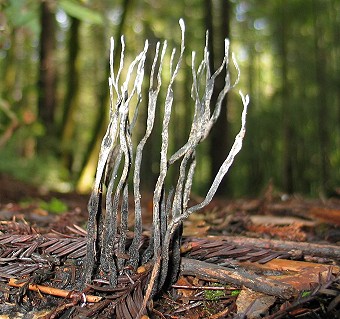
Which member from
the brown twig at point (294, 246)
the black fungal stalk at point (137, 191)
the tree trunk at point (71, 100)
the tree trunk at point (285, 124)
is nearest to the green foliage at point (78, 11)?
the black fungal stalk at point (137, 191)

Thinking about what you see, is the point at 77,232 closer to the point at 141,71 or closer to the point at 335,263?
the point at 141,71

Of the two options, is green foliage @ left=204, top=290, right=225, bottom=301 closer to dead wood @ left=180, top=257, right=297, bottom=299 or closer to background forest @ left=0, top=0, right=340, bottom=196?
dead wood @ left=180, top=257, right=297, bottom=299

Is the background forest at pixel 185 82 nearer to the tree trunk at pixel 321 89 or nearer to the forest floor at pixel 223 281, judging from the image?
the tree trunk at pixel 321 89

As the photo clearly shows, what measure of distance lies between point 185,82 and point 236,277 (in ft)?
58.0

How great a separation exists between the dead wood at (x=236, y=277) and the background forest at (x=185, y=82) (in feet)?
6.23

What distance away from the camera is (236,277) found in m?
1.54

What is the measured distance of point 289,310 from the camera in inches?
50.4

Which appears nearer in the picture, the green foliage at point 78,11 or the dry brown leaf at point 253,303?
the dry brown leaf at point 253,303

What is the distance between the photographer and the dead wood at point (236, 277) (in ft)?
4.82

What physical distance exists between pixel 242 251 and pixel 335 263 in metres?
0.40

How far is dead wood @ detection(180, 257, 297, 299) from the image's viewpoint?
1.47m

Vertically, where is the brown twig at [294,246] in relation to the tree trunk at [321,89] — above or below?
below

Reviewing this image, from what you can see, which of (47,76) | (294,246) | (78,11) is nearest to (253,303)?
(294,246)

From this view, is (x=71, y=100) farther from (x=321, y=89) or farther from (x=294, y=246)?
(x=321, y=89)
